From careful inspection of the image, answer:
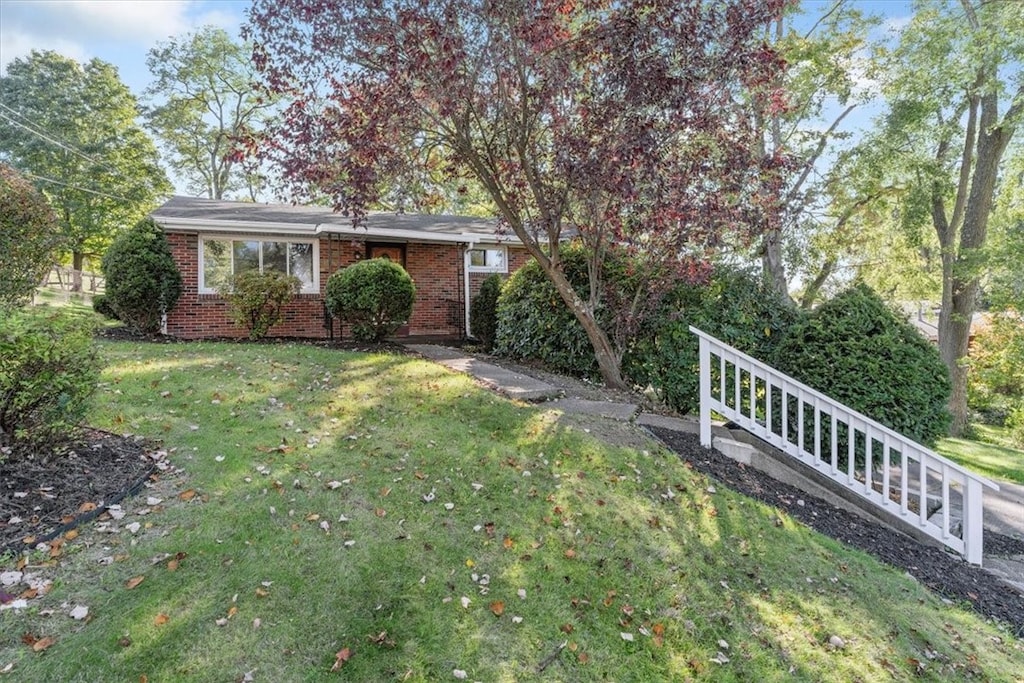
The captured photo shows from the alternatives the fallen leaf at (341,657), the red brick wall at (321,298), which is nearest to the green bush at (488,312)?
the red brick wall at (321,298)

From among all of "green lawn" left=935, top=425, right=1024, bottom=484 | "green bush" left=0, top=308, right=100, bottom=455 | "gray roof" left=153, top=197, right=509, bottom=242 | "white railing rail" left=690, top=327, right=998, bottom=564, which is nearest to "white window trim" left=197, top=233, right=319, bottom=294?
"gray roof" left=153, top=197, right=509, bottom=242

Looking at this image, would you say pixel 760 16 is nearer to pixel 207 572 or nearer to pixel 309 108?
pixel 309 108

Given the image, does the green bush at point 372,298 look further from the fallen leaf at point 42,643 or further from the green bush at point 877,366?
the fallen leaf at point 42,643

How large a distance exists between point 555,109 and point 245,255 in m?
8.96

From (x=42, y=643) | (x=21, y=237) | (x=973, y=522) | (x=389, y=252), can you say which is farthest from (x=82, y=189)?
(x=973, y=522)

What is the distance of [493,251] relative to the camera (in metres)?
14.9

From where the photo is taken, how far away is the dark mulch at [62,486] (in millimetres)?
3076

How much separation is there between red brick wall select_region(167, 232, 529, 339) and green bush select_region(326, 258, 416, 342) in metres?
1.93

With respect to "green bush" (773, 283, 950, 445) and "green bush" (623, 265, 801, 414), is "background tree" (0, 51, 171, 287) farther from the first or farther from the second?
"green bush" (773, 283, 950, 445)

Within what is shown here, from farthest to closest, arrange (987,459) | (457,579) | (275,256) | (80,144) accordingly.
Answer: (80,144), (275,256), (987,459), (457,579)

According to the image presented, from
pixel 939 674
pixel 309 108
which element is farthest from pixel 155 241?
pixel 939 674

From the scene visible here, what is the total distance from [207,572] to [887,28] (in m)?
17.7

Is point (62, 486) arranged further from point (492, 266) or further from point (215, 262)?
point (492, 266)

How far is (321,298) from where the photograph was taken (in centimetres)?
1295
